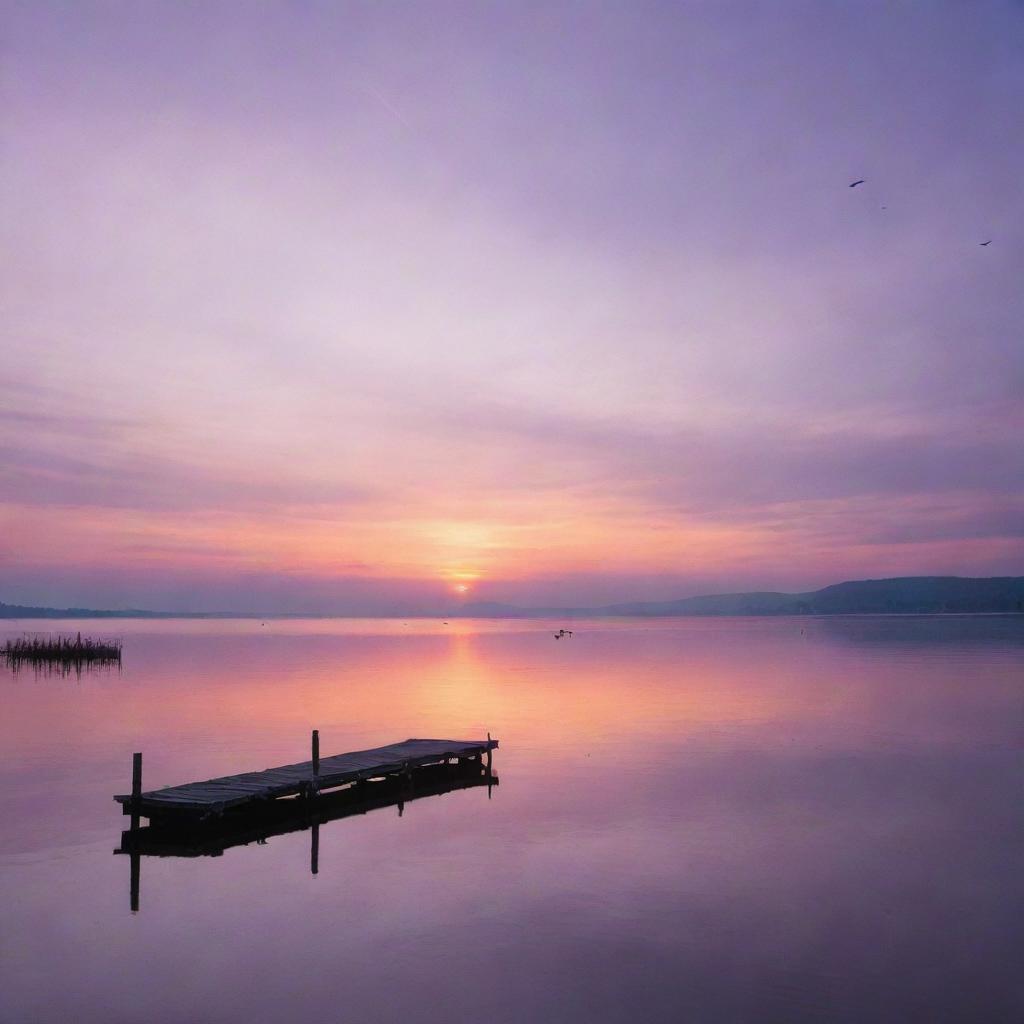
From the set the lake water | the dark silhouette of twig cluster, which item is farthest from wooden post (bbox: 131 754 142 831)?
the dark silhouette of twig cluster

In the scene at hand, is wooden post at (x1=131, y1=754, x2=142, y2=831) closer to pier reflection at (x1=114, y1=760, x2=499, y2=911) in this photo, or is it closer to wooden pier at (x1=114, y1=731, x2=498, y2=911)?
wooden pier at (x1=114, y1=731, x2=498, y2=911)

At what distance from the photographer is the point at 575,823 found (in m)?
25.4

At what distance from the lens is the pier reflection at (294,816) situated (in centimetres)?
2286

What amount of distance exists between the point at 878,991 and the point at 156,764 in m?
29.3

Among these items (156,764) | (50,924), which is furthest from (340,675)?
(50,924)

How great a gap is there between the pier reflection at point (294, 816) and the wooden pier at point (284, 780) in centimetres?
33

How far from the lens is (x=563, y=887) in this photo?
64.3 feet

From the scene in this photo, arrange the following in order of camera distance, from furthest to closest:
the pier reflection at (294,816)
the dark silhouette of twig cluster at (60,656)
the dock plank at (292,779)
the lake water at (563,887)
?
1. the dark silhouette of twig cluster at (60,656)
2. the dock plank at (292,779)
3. the pier reflection at (294,816)
4. the lake water at (563,887)

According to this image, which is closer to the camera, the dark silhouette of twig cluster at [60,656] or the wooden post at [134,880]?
the wooden post at [134,880]

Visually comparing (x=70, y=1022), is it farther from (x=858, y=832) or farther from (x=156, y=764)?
(x=156, y=764)

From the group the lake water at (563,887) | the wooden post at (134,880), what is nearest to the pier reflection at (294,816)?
the wooden post at (134,880)

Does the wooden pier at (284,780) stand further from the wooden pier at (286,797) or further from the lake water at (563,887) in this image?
the lake water at (563,887)

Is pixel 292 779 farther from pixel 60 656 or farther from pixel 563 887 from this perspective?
pixel 60 656

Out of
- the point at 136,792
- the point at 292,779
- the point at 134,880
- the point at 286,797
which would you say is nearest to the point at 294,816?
the point at 292,779
